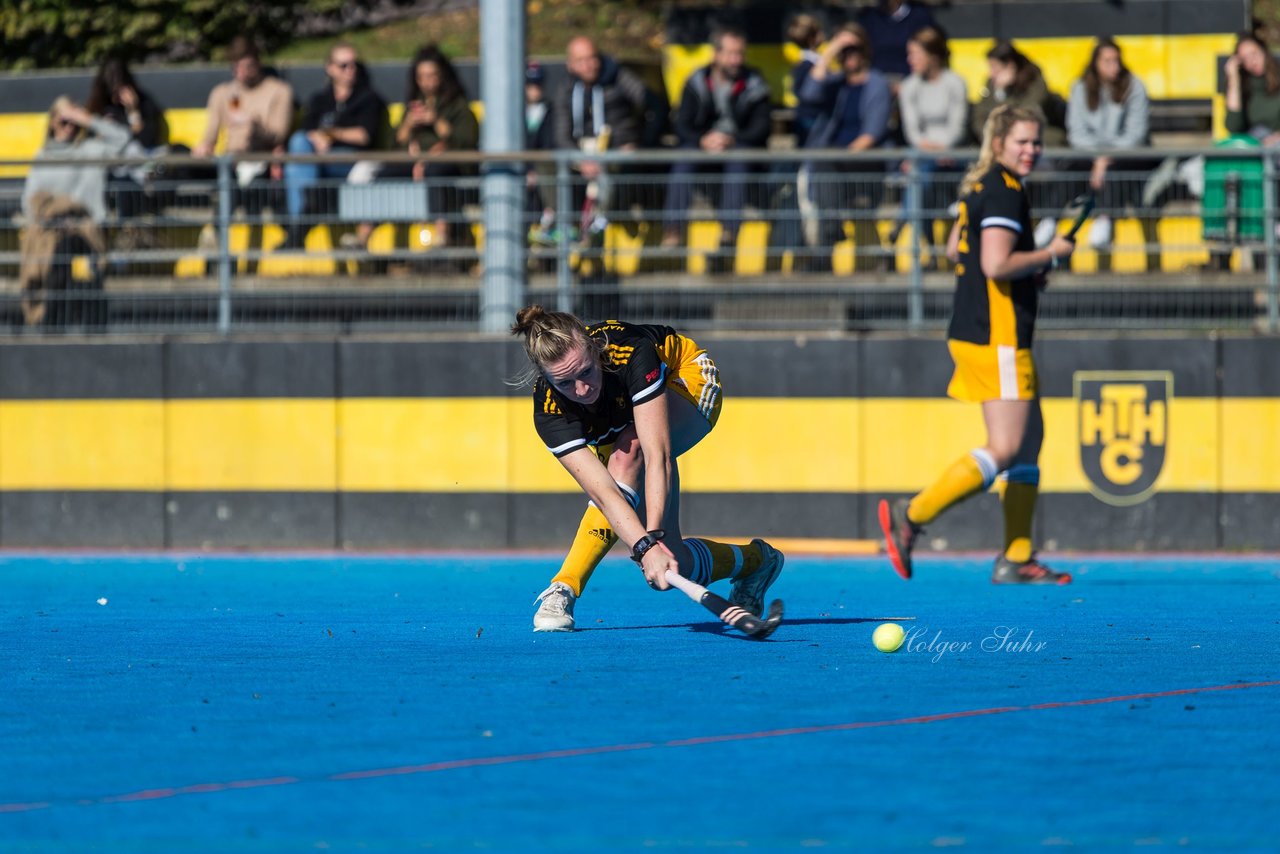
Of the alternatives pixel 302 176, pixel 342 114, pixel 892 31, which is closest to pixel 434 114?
pixel 342 114

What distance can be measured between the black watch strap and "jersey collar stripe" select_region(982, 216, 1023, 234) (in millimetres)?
3345

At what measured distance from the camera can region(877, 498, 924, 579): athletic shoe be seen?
373 inches

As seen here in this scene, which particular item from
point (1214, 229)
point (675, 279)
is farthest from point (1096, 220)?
point (675, 279)

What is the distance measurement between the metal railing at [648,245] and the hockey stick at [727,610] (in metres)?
5.81

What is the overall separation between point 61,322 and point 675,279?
4.17 m

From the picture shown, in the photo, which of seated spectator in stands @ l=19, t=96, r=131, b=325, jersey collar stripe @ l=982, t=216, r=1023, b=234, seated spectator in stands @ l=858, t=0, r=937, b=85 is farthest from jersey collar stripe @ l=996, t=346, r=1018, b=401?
seated spectator in stands @ l=19, t=96, r=131, b=325

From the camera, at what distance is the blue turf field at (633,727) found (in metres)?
4.38

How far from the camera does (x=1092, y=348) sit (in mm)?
12516

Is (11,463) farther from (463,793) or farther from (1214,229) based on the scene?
(463,793)

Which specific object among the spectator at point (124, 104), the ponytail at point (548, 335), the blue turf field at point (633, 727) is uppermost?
the spectator at point (124, 104)

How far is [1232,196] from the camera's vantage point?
42.0 ft

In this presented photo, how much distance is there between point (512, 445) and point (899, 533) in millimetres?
4005

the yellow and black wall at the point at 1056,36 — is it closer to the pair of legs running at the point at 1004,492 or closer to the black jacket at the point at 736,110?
the black jacket at the point at 736,110

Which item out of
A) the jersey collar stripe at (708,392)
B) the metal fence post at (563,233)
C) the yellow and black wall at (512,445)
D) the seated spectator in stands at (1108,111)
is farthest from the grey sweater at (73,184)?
the jersey collar stripe at (708,392)
